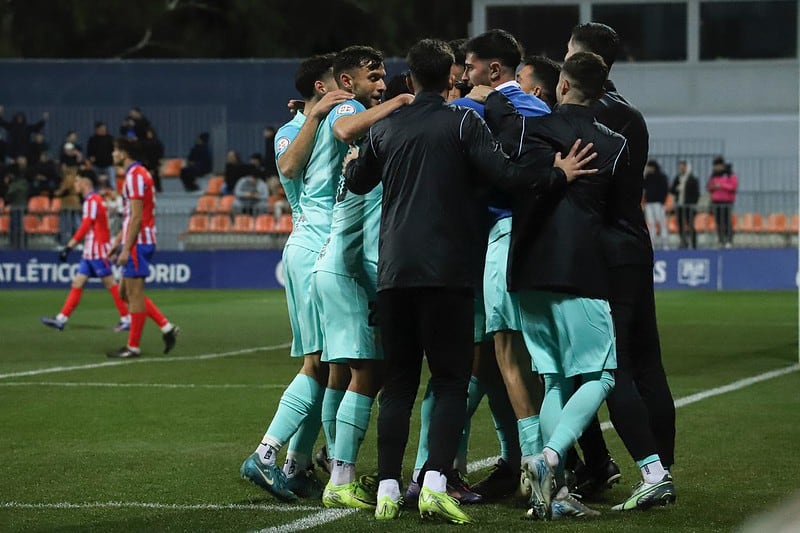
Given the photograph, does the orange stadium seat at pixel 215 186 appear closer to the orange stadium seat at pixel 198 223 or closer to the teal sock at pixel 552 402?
the orange stadium seat at pixel 198 223

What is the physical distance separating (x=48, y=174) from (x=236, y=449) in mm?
24658

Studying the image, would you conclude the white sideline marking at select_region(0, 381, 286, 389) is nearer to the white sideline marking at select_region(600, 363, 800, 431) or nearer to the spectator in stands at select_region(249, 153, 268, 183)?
the white sideline marking at select_region(600, 363, 800, 431)

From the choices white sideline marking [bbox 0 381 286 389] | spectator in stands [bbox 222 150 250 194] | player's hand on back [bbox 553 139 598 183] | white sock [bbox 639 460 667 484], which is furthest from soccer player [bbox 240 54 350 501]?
spectator in stands [bbox 222 150 250 194]

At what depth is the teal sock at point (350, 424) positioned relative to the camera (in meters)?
6.52

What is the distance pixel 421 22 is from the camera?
49250 mm

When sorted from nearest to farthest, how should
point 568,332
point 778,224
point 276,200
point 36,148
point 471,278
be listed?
point 471,278, point 568,332, point 778,224, point 276,200, point 36,148

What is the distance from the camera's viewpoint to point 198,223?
96.6ft

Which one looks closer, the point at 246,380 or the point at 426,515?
the point at 426,515

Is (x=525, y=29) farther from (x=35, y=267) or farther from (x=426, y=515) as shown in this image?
(x=426, y=515)

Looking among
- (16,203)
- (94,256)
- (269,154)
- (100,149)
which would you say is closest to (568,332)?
(94,256)

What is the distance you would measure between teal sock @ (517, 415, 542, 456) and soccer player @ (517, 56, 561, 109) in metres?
1.60

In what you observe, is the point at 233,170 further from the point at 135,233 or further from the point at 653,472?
the point at 653,472

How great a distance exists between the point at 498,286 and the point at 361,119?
3.46 feet

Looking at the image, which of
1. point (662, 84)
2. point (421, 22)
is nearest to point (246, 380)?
point (662, 84)
